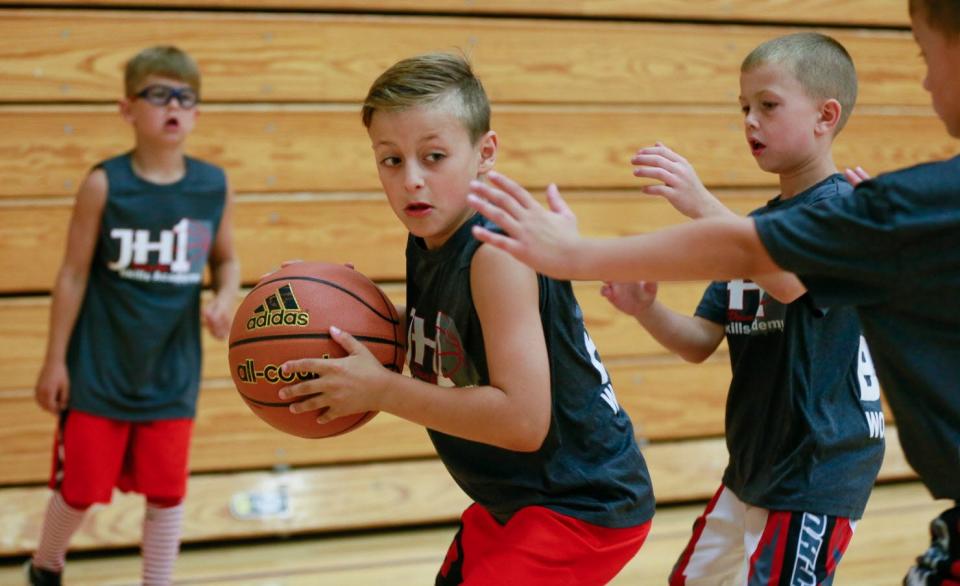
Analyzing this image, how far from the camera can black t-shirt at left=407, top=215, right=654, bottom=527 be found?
7.36ft

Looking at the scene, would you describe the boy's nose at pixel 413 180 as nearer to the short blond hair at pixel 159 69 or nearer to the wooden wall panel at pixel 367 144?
the short blond hair at pixel 159 69

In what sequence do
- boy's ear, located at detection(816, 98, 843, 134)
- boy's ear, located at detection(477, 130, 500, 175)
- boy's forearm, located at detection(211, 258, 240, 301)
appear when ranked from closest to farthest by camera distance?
boy's ear, located at detection(477, 130, 500, 175)
boy's ear, located at detection(816, 98, 843, 134)
boy's forearm, located at detection(211, 258, 240, 301)

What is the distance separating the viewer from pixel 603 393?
7.68 feet

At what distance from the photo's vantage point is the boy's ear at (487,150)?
92.4 inches

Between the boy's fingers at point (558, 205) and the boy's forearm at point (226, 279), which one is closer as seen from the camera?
the boy's fingers at point (558, 205)

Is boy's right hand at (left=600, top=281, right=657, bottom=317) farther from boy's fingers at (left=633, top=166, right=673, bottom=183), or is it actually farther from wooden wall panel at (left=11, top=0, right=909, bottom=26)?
wooden wall panel at (left=11, top=0, right=909, bottom=26)

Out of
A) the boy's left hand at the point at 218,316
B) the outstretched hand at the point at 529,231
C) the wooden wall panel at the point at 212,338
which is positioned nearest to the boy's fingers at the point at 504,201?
the outstretched hand at the point at 529,231

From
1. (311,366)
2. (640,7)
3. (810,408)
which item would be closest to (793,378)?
(810,408)

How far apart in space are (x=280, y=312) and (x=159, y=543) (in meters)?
1.85

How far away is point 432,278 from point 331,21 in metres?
2.70

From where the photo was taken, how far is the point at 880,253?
5.55ft

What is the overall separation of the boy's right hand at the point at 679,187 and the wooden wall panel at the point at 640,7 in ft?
9.05

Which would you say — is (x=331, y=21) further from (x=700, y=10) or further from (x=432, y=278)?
(x=432, y=278)

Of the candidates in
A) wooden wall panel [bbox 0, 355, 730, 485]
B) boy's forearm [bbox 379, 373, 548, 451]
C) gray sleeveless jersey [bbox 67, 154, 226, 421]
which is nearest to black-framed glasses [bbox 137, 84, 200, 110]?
gray sleeveless jersey [bbox 67, 154, 226, 421]
